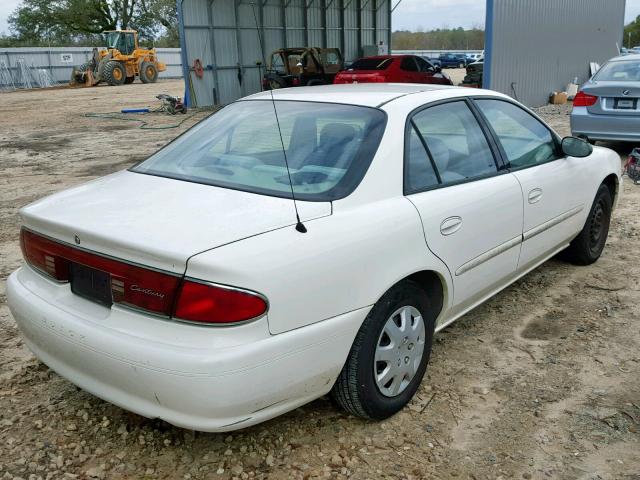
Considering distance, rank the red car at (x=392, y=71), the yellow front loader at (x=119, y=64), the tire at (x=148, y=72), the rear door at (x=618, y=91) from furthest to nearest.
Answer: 1. the tire at (x=148, y=72)
2. the yellow front loader at (x=119, y=64)
3. the red car at (x=392, y=71)
4. the rear door at (x=618, y=91)

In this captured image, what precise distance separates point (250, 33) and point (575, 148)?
2018 cm

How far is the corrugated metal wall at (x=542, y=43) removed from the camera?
621 inches

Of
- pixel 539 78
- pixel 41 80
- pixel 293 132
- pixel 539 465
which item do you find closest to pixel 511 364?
pixel 539 465

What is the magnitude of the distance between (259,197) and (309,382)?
2.67 feet

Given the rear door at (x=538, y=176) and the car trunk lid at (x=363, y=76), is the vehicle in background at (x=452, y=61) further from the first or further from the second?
the rear door at (x=538, y=176)

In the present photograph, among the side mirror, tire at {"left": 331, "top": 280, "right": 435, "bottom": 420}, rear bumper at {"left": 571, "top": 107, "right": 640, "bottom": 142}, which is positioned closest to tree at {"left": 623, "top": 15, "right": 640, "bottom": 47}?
rear bumper at {"left": 571, "top": 107, "right": 640, "bottom": 142}

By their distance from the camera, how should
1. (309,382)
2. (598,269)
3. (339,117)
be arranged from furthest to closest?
(598,269), (339,117), (309,382)

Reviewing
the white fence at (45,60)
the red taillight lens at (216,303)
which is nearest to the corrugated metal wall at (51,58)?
the white fence at (45,60)

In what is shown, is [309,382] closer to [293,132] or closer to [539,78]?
[293,132]

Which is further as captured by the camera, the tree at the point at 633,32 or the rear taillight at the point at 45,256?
the tree at the point at 633,32

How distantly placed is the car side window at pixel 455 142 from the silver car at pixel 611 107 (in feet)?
20.3

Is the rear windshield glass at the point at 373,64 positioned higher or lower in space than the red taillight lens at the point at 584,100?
higher

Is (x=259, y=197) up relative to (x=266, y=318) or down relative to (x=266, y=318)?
up

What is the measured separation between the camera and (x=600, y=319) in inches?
157
